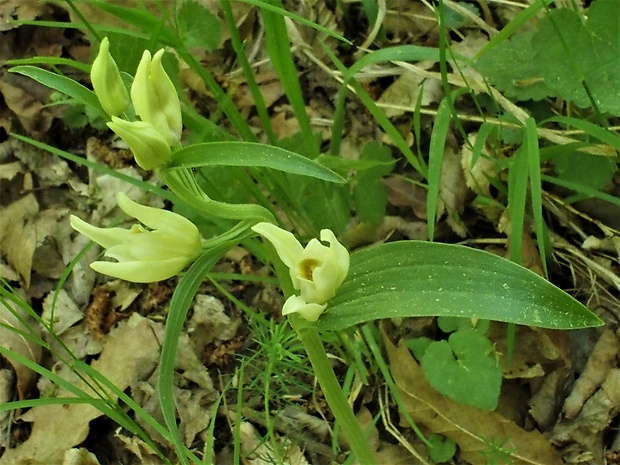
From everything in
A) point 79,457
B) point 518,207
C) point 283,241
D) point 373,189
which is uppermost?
point 283,241

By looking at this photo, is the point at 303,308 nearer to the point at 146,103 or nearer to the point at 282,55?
the point at 146,103

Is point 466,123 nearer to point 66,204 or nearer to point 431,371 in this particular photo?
point 431,371

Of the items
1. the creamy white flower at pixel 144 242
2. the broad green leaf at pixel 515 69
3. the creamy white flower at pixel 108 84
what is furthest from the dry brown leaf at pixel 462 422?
the creamy white flower at pixel 108 84

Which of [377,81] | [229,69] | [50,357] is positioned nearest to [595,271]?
[377,81]

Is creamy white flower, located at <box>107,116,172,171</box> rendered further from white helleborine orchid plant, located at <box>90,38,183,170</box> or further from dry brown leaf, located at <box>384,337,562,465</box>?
dry brown leaf, located at <box>384,337,562,465</box>

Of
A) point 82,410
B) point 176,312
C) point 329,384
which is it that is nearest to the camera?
point 176,312

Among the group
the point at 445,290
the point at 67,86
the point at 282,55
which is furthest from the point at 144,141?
the point at 282,55

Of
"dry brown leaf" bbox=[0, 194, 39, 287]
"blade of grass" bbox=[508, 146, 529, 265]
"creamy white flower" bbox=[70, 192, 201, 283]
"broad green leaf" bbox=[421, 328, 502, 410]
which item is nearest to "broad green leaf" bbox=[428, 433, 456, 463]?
"broad green leaf" bbox=[421, 328, 502, 410]
